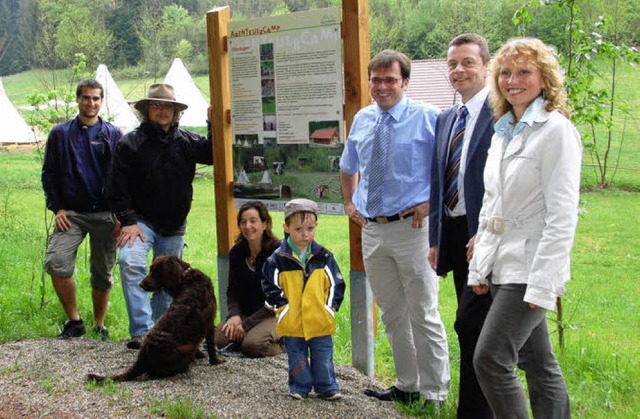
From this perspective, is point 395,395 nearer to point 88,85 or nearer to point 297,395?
point 297,395

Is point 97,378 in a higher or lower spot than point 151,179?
lower

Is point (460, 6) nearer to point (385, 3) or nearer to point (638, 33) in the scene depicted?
point (385, 3)

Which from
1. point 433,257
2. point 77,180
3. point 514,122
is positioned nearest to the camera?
point 514,122

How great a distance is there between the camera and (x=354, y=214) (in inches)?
176

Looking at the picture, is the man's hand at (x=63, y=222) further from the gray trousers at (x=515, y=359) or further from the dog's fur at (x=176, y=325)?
the gray trousers at (x=515, y=359)

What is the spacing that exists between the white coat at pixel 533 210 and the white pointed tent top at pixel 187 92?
28.1 meters

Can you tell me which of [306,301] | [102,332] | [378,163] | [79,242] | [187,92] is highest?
[187,92]

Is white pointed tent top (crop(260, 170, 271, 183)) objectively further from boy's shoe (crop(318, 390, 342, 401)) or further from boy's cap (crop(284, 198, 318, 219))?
boy's shoe (crop(318, 390, 342, 401))

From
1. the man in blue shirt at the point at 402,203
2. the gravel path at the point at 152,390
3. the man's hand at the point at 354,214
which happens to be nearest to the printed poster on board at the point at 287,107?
the man's hand at the point at 354,214

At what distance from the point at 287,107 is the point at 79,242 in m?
2.27

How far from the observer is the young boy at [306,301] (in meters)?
4.23

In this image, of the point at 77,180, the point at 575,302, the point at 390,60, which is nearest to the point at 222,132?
the point at 77,180

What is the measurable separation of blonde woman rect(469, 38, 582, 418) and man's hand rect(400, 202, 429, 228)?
36.8 inches

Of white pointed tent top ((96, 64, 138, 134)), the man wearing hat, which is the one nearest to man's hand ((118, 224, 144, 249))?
the man wearing hat
